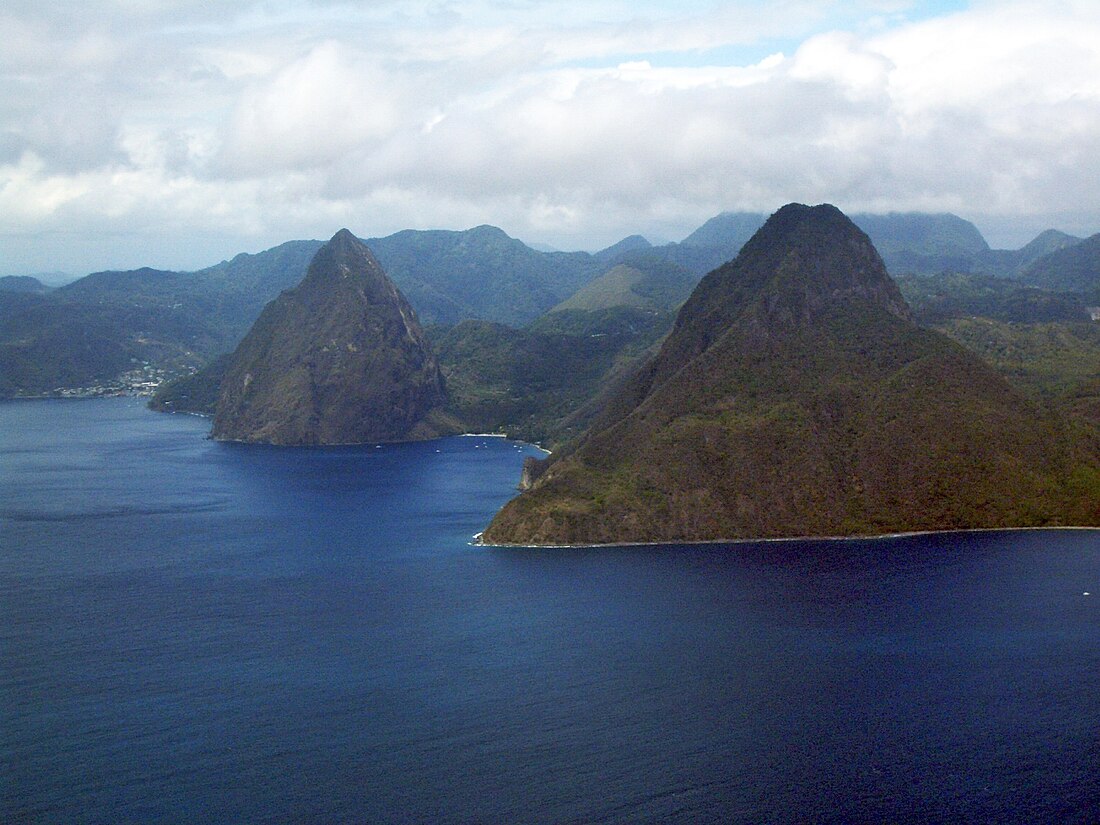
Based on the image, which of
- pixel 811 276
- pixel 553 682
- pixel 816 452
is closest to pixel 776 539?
pixel 816 452

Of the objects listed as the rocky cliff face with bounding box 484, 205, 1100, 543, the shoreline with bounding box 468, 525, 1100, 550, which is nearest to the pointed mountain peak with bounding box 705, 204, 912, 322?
the rocky cliff face with bounding box 484, 205, 1100, 543

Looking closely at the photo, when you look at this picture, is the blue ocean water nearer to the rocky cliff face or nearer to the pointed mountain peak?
the rocky cliff face

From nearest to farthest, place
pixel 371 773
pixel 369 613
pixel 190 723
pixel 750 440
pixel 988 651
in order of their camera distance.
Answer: pixel 371 773
pixel 190 723
pixel 988 651
pixel 369 613
pixel 750 440

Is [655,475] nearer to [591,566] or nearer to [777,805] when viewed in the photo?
[591,566]

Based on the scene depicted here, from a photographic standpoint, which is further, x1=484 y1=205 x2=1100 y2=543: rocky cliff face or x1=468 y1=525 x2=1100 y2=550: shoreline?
x1=484 y1=205 x2=1100 y2=543: rocky cliff face

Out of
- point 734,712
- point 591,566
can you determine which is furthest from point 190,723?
point 591,566
